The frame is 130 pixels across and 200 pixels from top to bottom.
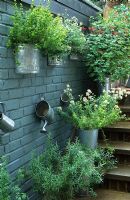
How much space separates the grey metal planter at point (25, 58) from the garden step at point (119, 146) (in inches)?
65.5

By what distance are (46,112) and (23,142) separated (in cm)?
36

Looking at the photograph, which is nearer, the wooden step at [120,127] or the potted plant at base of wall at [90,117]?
the potted plant at base of wall at [90,117]

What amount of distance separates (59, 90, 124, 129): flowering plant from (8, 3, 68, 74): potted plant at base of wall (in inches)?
36.6

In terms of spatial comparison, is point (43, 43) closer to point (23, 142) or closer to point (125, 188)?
point (23, 142)

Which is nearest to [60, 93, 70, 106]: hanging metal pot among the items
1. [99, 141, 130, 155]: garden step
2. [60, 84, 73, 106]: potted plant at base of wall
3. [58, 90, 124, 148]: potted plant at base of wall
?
[60, 84, 73, 106]: potted plant at base of wall

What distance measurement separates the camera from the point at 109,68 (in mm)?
4004

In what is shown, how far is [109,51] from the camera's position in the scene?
397cm

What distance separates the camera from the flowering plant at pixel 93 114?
11.2ft

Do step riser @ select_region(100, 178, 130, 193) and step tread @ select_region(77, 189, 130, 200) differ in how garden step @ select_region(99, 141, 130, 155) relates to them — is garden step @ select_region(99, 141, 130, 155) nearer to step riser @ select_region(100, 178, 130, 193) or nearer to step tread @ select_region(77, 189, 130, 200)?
step riser @ select_region(100, 178, 130, 193)

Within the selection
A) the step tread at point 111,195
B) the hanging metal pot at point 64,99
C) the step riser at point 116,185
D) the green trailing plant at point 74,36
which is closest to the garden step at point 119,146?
the step riser at point 116,185

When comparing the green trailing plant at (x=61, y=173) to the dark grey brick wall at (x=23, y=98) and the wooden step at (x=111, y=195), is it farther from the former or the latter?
the wooden step at (x=111, y=195)

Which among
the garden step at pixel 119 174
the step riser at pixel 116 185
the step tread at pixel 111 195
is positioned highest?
the garden step at pixel 119 174

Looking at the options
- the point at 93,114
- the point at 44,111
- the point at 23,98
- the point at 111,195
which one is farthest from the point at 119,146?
the point at 23,98

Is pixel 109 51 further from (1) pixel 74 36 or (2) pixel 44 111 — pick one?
(2) pixel 44 111
